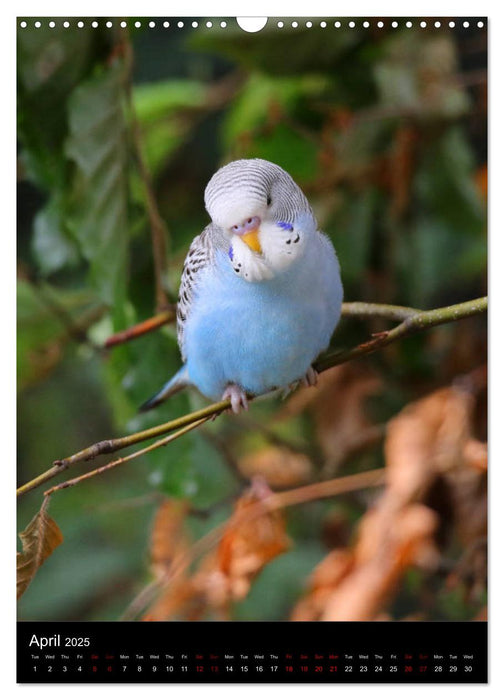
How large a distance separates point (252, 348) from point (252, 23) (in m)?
0.48

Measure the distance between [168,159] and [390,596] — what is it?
2.91 feet

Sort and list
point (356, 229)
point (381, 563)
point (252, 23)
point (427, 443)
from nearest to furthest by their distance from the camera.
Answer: point (252, 23)
point (381, 563)
point (427, 443)
point (356, 229)

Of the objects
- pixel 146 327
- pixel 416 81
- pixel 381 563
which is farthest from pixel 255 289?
pixel 416 81

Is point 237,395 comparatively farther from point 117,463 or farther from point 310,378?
point 117,463

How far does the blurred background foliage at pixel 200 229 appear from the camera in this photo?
4.07 ft

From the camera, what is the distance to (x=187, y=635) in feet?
3.82

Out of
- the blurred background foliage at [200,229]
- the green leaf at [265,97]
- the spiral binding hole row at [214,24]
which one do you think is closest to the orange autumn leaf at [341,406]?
the blurred background foliage at [200,229]

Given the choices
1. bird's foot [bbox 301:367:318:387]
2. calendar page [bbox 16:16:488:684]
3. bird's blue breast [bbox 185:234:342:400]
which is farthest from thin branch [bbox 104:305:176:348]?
bird's foot [bbox 301:367:318:387]

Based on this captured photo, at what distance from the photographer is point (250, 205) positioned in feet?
2.76

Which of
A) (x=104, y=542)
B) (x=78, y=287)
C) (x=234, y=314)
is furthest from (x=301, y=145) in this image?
(x=104, y=542)

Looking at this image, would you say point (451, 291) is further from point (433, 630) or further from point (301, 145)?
point (433, 630)

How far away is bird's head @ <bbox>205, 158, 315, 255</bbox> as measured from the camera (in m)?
0.84

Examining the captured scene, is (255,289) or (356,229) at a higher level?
(356,229)

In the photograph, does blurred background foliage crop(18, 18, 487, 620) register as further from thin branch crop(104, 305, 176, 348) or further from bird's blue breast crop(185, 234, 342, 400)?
bird's blue breast crop(185, 234, 342, 400)
